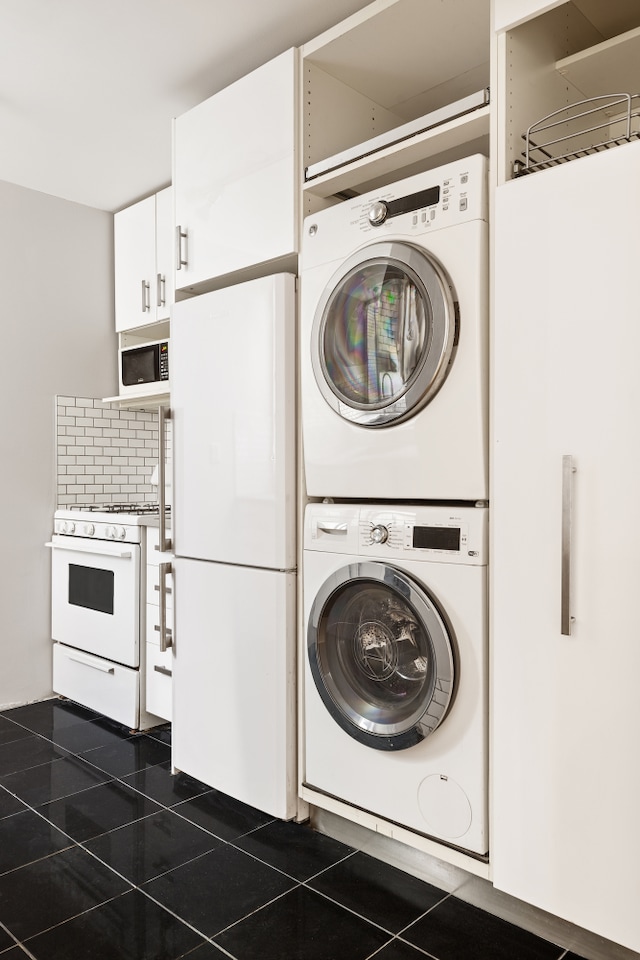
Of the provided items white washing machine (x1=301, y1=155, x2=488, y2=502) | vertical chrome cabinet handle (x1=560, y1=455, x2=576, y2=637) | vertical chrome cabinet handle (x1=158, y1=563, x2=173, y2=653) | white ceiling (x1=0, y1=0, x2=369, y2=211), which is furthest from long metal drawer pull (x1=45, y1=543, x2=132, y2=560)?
vertical chrome cabinet handle (x1=560, y1=455, x2=576, y2=637)

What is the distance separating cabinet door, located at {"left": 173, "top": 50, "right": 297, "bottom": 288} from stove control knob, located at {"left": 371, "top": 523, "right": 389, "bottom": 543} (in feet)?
3.12

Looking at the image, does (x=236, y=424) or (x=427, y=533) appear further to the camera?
(x=236, y=424)

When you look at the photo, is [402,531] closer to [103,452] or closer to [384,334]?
[384,334]

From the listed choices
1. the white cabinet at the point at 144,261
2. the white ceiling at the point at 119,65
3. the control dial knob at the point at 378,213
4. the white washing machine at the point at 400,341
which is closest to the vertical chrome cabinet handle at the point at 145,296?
the white cabinet at the point at 144,261

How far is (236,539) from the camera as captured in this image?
239 centimetres

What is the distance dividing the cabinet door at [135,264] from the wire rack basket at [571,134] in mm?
2192

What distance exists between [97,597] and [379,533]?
1.89m

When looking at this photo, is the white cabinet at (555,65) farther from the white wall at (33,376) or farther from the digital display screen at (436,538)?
the white wall at (33,376)

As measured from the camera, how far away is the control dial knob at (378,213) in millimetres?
1969

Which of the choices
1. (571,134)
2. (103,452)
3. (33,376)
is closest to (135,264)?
(33,376)

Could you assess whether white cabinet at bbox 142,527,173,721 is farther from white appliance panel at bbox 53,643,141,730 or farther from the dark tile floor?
the dark tile floor

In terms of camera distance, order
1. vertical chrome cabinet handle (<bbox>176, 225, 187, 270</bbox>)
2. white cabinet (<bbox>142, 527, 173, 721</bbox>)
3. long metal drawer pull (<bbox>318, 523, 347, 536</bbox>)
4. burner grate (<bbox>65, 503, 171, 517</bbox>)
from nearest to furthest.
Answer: long metal drawer pull (<bbox>318, 523, 347, 536</bbox>) < vertical chrome cabinet handle (<bbox>176, 225, 187, 270</bbox>) < white cabinet (<bbox>142, 527, 173, 721</bbox>) < burner grate (<bbox>65, 503, 171, 517</bbox>)

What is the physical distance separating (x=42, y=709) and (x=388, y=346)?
269 centimetres

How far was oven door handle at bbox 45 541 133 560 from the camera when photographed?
10.3ft
